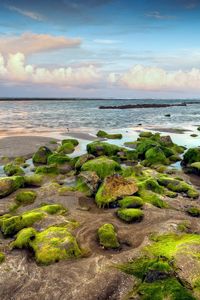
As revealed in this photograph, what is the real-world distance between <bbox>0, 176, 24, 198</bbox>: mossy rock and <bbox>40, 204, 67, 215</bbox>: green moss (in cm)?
288

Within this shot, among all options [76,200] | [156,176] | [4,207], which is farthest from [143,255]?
[156,176]

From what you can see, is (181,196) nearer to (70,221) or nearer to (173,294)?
(70,221)

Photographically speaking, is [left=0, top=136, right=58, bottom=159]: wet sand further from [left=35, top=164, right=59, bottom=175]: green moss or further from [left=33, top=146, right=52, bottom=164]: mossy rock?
[left=35, top=164, right=59, bottom=175]: green moss

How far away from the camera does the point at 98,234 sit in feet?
37.0

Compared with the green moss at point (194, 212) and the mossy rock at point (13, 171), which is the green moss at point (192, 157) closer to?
the green moss at point (194, 212)

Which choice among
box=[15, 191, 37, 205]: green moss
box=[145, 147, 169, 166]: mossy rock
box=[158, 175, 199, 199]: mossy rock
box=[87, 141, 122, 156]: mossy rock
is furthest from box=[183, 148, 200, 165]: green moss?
box=[15, 191, 37, 205]: green moss

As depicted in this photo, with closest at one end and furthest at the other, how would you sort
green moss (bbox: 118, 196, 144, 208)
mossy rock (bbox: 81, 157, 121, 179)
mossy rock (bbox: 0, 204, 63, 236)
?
1. mossy rock (bbox: 0, 204, 63, 236)
2. green moss (bbox: 118, 196, 144, 208)
3. mossy rock (bbox: 81, 157, 121, 179)

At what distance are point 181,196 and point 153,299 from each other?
27.7 ft

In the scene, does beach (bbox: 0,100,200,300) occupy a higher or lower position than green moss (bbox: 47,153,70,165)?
lower

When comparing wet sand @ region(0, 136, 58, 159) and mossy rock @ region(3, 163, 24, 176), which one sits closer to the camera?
mossy rock @ region(3, 163, 24, 176)

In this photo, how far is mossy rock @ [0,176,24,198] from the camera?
15.6m

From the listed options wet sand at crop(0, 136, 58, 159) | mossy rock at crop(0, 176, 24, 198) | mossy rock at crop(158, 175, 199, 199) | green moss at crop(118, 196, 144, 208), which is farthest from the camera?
wet sand at crop(0, 136, 58, 159)

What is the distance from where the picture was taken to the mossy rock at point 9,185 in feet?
51.1

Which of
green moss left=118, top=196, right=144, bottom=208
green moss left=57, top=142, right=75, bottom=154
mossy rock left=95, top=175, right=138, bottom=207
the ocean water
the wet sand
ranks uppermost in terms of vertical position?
mossy rock left=95, top=175, right=138, bottom=207
